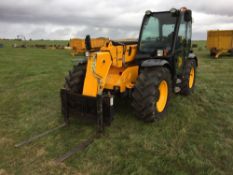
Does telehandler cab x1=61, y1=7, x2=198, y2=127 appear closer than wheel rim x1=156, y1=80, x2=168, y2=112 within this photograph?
Yes

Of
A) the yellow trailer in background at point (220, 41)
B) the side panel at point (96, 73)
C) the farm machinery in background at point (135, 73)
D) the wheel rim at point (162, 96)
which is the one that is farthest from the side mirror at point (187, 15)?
the yellow trailer in background at point (220, 41)

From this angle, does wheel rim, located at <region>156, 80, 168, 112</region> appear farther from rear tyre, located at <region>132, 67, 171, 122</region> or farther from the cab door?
the cab door

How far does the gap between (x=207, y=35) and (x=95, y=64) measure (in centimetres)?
1900

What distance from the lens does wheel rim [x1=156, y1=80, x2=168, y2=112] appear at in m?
5.66

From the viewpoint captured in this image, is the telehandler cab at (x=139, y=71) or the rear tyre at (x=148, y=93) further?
the rear tyre at (x=148, y=93)

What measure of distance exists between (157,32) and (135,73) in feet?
4.06

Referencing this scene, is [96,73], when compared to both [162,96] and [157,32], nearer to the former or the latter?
[162,96]

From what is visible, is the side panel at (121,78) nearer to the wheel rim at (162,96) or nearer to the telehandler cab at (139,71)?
the telehandler cab at (139,71)

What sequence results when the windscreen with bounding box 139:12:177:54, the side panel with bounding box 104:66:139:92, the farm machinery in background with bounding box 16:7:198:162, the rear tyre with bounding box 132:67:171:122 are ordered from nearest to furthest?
the farm machinery in background with bounding box 16:7:198:162 < the rear tyre with bounding box 132:67:171:122 < the side panel with bounding box 104:66:139:92 < the windscreen with bounding box 139:12:177:54

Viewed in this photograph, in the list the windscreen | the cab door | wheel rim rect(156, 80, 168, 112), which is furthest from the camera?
the cab door

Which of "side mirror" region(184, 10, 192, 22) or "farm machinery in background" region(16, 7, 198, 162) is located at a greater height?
"side mirror" region(184, 10, 192, 22)

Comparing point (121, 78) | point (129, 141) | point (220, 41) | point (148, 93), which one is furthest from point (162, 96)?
point (220, 41)

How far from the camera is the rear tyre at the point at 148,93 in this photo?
5.04 metres

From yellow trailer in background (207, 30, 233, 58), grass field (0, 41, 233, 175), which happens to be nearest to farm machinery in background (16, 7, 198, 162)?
grass field (0, 41, 233, 175)
